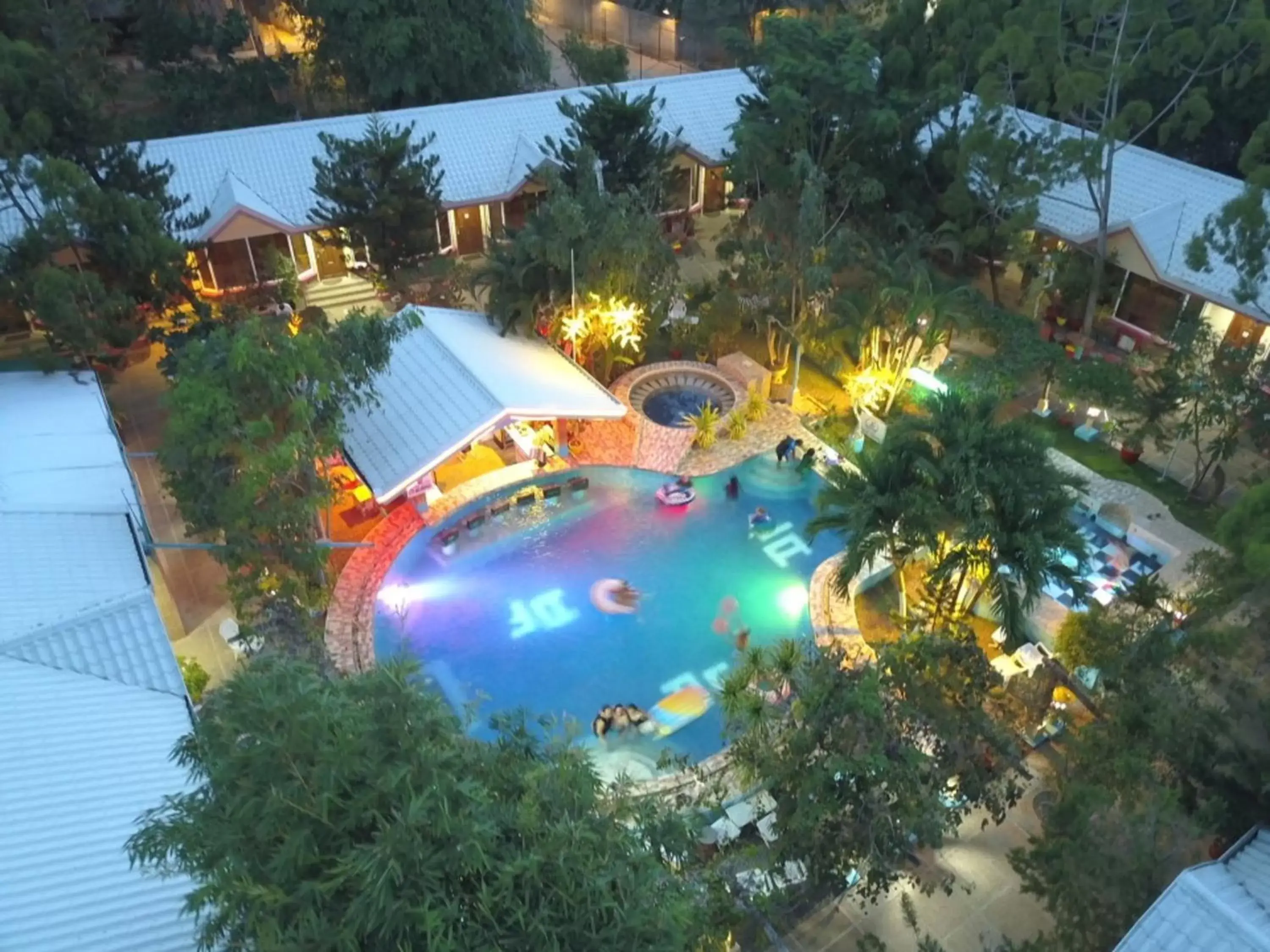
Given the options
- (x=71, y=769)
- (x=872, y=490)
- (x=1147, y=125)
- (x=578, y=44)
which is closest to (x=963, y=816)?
(x=872, y=490)

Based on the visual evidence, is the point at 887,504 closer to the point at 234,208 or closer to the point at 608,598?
the point at 608,598

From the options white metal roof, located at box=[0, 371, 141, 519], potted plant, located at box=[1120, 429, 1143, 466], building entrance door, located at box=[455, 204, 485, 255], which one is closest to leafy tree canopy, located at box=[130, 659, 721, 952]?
white metal roof, located at box=[0, 371, 141, 519]

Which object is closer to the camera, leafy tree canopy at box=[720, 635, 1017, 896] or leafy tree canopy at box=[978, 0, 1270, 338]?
leafy tree canopy at box=[720, 635, 1017, 896]

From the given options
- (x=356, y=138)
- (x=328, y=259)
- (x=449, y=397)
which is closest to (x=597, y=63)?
(x=356, y=138)

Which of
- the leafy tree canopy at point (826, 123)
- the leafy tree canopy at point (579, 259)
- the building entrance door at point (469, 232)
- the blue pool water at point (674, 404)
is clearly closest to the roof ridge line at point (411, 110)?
the building entrance door at point (469, 232)

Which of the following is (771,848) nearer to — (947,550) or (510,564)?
(947,550)

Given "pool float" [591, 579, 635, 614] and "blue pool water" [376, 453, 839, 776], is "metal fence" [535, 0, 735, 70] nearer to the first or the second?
"blue pool water" [376, 453, 839, 776]
